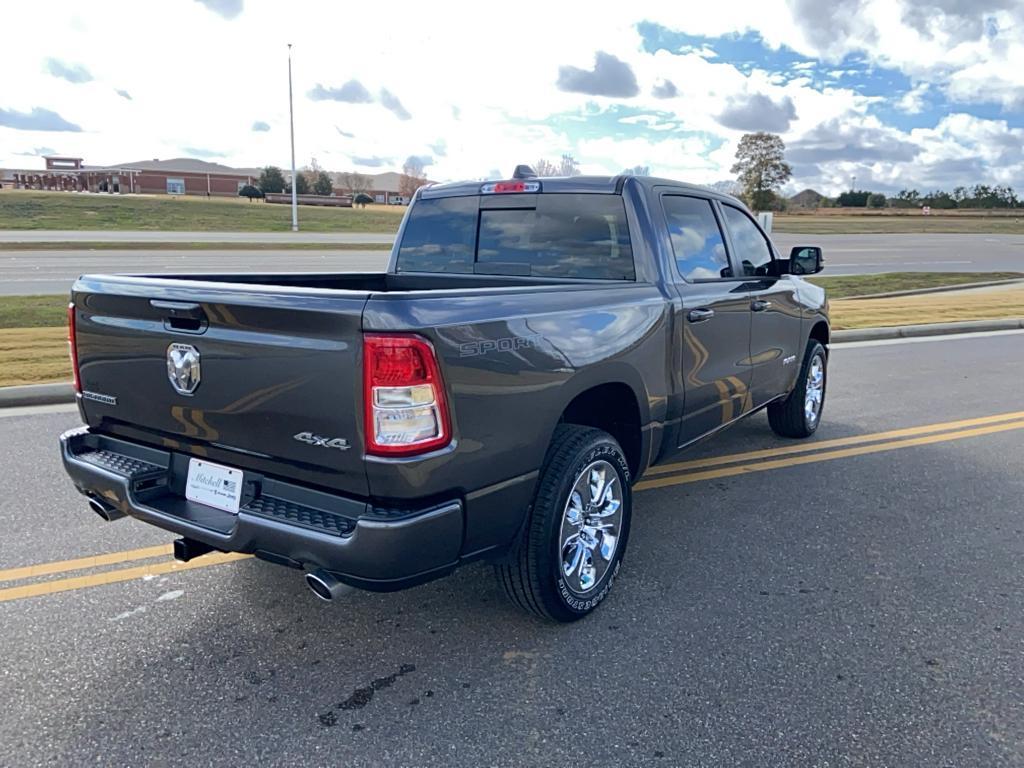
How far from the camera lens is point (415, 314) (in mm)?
2588

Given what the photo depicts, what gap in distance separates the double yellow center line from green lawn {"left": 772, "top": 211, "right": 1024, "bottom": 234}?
45.2 metres

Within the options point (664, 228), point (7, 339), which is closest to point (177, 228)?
point (7, 339)

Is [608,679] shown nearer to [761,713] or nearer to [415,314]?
[761,713]

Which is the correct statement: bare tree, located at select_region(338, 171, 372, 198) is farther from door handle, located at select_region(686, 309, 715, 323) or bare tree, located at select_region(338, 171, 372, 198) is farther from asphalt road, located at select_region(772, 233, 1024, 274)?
door handle, located at select_region(686, 309, 715, 323)

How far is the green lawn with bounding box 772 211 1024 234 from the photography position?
53.7 meters

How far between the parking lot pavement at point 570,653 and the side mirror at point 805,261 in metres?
1.63

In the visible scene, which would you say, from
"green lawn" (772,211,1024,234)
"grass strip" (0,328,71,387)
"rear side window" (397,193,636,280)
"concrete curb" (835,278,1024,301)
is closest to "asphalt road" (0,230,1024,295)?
"concrete curb" (835,278,1024,301)

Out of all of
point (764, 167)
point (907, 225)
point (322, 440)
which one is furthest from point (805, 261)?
point (764, 167)

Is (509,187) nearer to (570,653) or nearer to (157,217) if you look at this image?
(570,653)

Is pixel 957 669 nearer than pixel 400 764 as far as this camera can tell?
No

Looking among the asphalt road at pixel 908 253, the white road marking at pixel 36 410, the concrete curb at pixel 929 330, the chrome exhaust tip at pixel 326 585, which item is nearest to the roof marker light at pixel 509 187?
the chrome exhaust tip at pixel 326 585

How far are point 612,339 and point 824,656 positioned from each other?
157 centimetres

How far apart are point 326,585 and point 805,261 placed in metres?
4.18

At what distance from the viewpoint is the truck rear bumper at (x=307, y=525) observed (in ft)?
8.64
